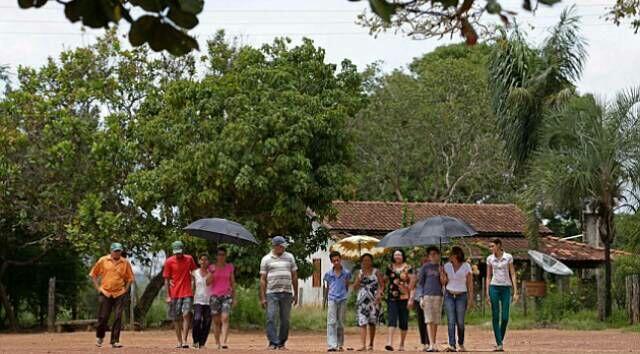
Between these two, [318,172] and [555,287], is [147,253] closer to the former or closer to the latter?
[318,172]

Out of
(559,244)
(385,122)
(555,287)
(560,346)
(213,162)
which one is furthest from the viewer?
(385,122)

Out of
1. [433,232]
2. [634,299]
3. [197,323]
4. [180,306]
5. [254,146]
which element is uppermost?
[254,146]

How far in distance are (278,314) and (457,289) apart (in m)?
2.65

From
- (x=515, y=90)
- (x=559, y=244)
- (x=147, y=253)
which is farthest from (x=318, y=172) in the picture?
(x=559, y=244)

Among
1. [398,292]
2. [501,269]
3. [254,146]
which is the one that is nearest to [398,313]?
[398,292]

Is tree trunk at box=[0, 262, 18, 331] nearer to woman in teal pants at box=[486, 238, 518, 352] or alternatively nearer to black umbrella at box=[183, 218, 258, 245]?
black umbrella at box=[183, 218, 258, 245]

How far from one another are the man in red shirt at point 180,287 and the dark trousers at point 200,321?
0.38 feet

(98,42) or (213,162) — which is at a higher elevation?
(98,42)

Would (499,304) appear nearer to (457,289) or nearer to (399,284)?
(457,289)

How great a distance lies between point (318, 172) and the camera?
28219 mm

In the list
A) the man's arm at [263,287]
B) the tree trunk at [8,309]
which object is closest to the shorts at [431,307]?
the man's arm at [263,287]

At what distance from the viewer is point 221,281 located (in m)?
18.4

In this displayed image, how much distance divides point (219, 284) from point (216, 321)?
667 mm

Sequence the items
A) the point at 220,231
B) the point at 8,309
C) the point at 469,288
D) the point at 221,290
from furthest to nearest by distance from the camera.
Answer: the point at 8,309 → the point at 220,231 → the point at 221,290 → the point at 469,288
